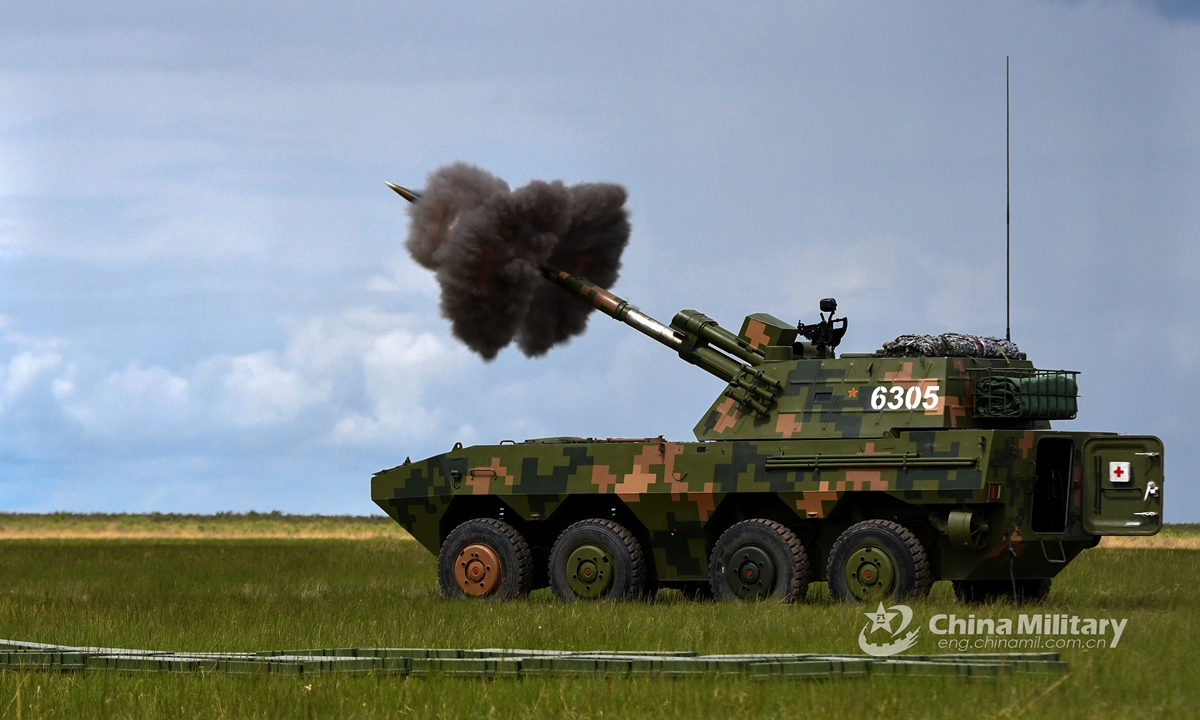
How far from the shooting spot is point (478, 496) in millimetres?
21359

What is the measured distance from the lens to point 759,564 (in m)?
18.7

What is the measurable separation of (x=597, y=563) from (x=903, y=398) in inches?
168

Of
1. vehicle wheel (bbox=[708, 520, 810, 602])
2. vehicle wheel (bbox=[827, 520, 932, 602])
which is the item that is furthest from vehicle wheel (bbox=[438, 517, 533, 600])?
vehicle wheel (bbox=[827, 520, 932, 602])

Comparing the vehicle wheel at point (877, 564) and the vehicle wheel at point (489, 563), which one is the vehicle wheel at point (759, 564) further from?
the vehicle wheel at point (489, 563)

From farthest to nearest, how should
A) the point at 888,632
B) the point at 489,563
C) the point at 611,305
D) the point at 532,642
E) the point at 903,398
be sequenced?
the point at 611,305, the point at 489,563, the point at 903,398, the point at 888,632, the point at 532,642

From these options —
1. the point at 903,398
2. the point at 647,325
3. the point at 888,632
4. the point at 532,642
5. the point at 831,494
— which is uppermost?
the point at 647,325

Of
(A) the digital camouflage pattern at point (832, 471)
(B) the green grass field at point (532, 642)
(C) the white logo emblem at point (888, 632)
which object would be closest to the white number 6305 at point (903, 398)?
(A) the digital camouflage pattern at point (832, 471)

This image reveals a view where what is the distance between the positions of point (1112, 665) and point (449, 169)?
14.4 m

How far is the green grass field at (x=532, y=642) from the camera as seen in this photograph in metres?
10.6

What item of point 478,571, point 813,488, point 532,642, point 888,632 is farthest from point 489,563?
point 888,632

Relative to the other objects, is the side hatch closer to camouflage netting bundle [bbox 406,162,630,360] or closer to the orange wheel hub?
the orange wheel hub

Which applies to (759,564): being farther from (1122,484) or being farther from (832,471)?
(1122,484)

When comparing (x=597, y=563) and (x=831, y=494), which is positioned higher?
(x=831, y=494)

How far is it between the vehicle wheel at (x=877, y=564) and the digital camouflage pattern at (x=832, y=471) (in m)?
0.43
